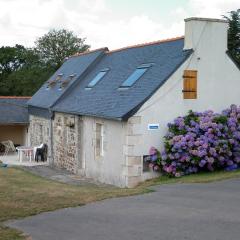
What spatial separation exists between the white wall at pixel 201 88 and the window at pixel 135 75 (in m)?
1.83

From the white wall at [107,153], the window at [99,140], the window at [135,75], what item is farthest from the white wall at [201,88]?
the window at [99,140]

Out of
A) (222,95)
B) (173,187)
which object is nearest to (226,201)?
(173,187)

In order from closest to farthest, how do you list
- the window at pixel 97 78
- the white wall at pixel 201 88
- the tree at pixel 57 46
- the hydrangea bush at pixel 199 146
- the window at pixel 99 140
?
the hydrangea bush at pixel 199 146, the white wall at pixel 201 88, the window at pixel 99 140, the window at pixel 97 78, the tree at pixel 57 46

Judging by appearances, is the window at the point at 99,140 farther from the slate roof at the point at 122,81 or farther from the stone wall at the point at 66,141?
the stone wall at the point at 66,141

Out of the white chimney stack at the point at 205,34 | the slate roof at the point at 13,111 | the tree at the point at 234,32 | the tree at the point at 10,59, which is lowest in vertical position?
the slate roof at the point at 13,111

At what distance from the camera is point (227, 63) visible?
18375 mm

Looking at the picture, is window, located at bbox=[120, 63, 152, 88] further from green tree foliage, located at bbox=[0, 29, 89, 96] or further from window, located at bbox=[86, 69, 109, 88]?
green tree foliage, located at bbox=[0, 29, 89, 96]

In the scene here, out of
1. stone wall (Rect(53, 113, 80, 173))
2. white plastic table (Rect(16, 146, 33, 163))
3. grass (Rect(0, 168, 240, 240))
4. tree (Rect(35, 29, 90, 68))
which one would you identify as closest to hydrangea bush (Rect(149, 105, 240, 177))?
grass (Rect(0, 168, 240, 240))

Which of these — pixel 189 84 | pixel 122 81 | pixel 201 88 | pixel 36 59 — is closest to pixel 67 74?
pixel 122 81

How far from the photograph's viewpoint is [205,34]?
1758 cm

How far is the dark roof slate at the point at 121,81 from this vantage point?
55.4ft

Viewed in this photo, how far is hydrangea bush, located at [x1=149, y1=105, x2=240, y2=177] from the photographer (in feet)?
52.9

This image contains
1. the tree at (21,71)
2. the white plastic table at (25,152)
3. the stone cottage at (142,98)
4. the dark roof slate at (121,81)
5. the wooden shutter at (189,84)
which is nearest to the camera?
the stone cottage at (142,98)

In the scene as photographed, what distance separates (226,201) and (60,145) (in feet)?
45.2
